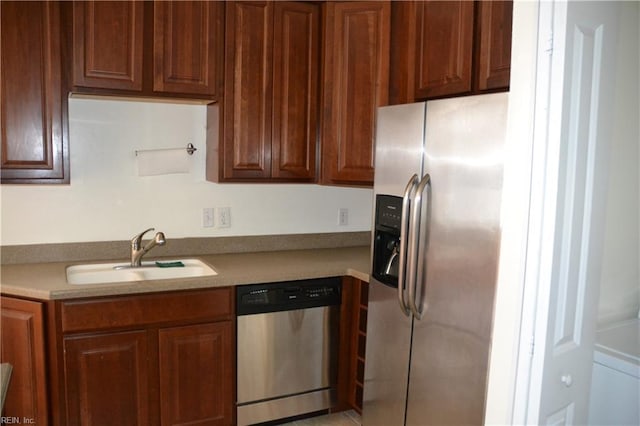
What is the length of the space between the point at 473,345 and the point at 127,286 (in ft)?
4.78

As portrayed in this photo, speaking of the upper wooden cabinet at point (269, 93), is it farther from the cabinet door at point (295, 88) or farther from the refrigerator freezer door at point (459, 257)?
the refrigerator freezer door at point (459, 257)

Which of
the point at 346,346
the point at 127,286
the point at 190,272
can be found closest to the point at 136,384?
the point at 127,286

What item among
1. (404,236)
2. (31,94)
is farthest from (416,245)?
(31,94)

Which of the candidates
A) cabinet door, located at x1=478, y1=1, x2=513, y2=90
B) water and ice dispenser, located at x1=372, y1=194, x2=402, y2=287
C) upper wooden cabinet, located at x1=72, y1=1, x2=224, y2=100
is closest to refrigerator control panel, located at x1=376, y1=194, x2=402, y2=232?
water and ice dispenser, located at x1=372, y1=194, x2=402, y2=287

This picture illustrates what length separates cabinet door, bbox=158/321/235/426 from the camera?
2.42 metres

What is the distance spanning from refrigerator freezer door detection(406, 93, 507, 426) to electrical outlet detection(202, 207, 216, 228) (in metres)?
1.42

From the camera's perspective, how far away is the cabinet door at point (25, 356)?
2186 mm

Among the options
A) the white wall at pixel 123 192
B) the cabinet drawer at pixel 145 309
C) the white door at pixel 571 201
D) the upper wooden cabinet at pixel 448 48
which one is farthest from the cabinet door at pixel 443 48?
the cabinet drawer at pixel 145 309

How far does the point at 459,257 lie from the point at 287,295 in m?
1.02

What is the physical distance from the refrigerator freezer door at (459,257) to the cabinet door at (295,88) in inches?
39.1

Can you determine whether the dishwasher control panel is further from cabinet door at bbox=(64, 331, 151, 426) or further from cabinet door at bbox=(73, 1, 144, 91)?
cabinet door at bbox=(73, 1, 144, 91)

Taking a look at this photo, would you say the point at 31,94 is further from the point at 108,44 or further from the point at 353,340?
the point at 353,340

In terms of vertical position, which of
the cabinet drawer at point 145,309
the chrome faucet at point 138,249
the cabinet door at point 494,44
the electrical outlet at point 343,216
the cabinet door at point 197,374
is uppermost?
the cabinet door at point 494,44

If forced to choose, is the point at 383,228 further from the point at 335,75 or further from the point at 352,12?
the point at 352,12
